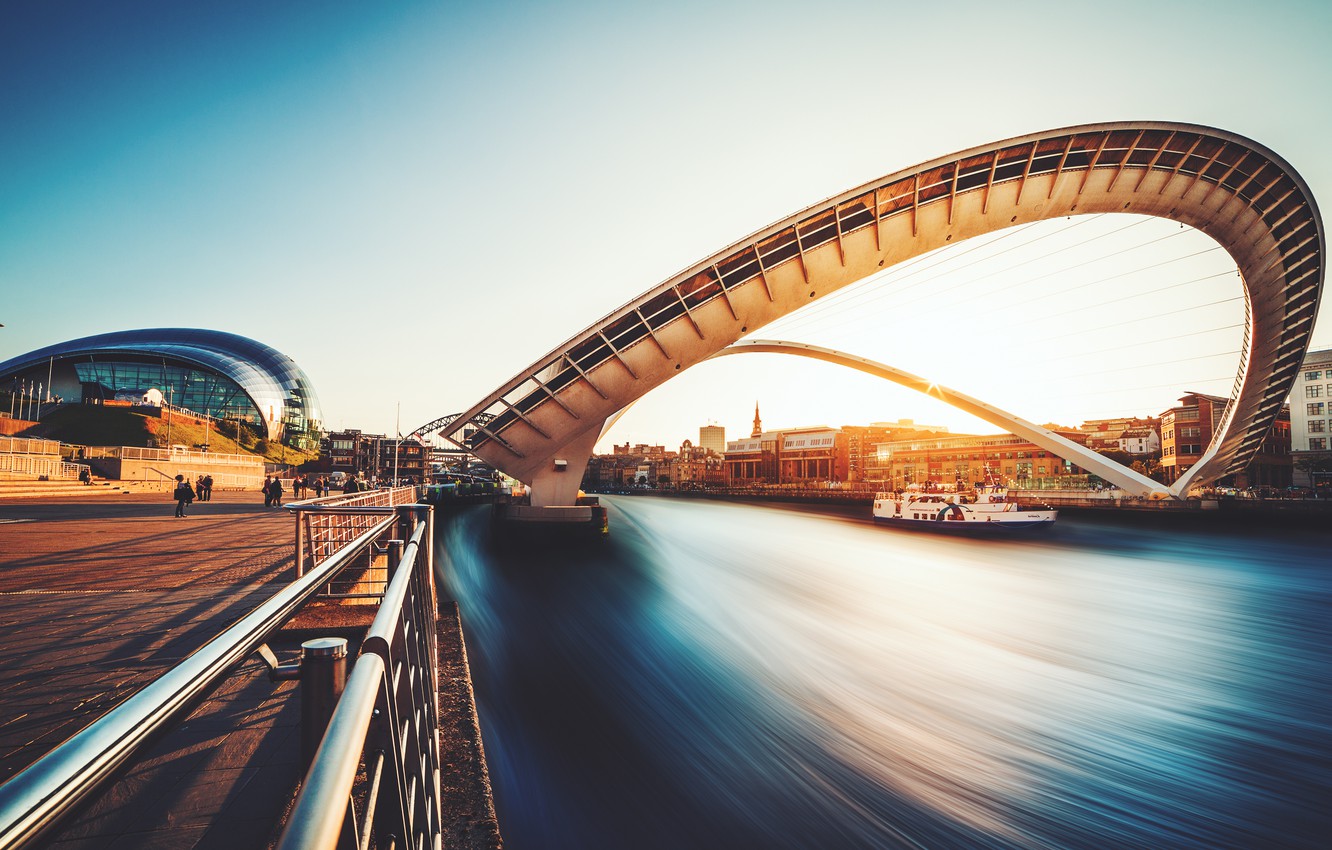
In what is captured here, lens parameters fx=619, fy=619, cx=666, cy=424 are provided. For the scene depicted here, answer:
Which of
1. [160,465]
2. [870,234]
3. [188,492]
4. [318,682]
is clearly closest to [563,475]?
[188,492]

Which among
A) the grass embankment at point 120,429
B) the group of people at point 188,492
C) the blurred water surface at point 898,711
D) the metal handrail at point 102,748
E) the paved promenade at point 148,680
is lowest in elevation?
the blurred water surface at point 898,711

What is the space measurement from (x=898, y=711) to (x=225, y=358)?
102580mm

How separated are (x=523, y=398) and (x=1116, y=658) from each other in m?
21.8

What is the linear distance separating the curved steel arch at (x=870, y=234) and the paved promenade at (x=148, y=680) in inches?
645

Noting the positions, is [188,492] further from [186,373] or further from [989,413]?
[186,373]

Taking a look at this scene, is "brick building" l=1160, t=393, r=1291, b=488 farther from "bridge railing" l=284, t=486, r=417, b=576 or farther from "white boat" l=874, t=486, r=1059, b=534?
"bridge railing" l=284, t=486, r=417, b=576

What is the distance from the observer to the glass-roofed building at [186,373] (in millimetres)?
79312

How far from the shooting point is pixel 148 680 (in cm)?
531

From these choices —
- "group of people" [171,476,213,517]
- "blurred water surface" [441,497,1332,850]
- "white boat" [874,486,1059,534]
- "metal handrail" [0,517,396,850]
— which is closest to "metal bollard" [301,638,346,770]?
"metal handrail" [0,517,396,850]

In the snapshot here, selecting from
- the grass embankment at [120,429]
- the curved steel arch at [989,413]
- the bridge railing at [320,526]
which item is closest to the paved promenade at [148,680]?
the bridge railing at [320,526]

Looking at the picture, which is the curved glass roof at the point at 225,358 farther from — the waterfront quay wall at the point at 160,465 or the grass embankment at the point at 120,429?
the waterfront quay wall at the point at 160,465

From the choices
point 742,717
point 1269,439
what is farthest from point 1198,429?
point 742,717

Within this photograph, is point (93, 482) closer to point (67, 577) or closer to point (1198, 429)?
point (67, 577)

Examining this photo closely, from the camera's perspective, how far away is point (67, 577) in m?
8.91
